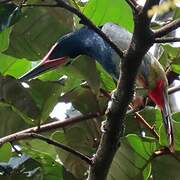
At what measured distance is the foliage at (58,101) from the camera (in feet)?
3.70

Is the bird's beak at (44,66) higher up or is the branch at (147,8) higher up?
the branch at (147,8)

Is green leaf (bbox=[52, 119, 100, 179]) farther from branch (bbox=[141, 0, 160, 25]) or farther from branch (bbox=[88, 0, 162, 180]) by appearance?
branch (bbox=[141, 0, 160, 25])

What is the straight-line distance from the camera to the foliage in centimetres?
113

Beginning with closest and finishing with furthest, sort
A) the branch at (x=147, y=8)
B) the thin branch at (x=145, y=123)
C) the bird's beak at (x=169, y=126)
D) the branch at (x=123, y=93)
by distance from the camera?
1. the branch at (x=147, y=8)
2. the branch at (x=123, y=93)
3. the bird's beak at (x=169, y=126)
4. the thin branch at (x=145, y=123)

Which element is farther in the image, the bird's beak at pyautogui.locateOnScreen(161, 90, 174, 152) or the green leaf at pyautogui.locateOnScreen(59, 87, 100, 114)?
the green leaf at pyautogui.locateOnScreen(59, 87, 100, 114)

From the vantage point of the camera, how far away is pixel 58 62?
4.42ft

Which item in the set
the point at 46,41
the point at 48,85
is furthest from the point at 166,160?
the point at 46,41

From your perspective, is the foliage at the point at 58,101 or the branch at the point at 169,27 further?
the foliage at the point at 58,101

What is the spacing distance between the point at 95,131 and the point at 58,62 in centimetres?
25

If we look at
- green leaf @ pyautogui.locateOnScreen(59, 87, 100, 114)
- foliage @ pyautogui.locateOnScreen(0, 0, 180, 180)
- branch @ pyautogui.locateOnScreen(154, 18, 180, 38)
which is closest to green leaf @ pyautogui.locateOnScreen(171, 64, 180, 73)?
foliage @ pyautogui.locateOnScreen(0, 0, 180, 180)

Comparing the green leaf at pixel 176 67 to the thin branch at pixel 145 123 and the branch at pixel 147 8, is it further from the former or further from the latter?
the branch at pixel 147 8

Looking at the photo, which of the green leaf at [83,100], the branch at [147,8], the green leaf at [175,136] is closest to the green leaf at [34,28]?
the green leaf at [83,100]

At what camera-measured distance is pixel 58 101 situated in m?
1.25

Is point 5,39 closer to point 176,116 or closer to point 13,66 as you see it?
point 13,66
